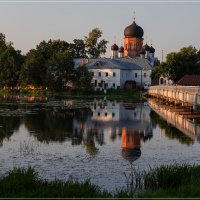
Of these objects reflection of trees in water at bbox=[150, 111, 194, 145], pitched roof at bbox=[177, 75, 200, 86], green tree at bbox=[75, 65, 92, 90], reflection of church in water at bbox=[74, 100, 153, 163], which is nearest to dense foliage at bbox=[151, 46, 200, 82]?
pitched roof at bbox=[177, 75, 200, 86]

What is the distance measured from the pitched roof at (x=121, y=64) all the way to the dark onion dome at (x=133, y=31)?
793cm

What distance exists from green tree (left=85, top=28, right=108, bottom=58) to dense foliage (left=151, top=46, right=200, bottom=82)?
113 ft

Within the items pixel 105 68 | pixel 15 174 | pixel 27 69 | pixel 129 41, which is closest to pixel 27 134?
pixel 15 174

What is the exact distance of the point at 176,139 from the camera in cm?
2770

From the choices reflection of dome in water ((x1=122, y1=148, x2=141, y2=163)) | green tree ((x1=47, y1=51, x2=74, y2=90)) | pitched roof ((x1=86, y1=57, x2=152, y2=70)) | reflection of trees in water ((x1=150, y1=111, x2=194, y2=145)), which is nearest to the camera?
reflection of dome in water ((x1=122, y1=148, x2=141, y2=163))

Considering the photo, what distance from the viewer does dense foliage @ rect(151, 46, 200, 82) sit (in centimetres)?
9094

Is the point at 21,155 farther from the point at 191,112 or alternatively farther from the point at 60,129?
the point at 191,112

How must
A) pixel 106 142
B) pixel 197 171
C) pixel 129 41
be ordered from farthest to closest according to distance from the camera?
pixel 129 41 → pixel 106 142 → pixel 197 171

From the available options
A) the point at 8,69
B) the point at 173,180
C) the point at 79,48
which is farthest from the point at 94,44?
the point at 173,180

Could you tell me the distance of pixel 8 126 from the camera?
34156 millimetres

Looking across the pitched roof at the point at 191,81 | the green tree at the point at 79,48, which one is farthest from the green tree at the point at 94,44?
the pitched roof at the point at 191,81

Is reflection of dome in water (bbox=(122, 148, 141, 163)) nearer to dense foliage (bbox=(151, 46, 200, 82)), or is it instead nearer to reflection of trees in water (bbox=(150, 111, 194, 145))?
reflection of trees in water (bbox=(150, 111, 194, 145))

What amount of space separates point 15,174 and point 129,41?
106794mm

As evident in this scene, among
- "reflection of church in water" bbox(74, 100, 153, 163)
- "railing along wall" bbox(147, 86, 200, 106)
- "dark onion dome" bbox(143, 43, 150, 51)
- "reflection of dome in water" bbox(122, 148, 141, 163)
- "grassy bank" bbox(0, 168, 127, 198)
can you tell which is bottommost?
"reflection of dome in water" bbox(122, 148, 141, 163)
